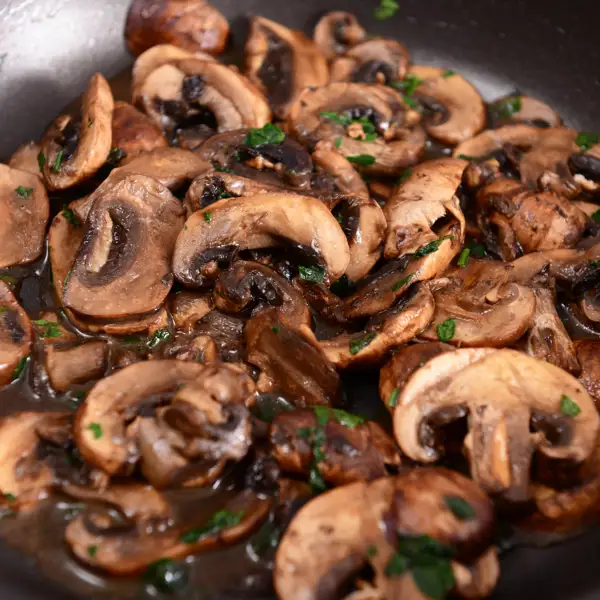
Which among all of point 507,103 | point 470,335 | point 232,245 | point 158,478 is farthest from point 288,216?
point 507,103

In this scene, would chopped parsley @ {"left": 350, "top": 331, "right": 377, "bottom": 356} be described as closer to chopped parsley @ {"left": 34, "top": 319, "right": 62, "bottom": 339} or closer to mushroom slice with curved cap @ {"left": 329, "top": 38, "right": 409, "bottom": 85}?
chopped parsley @ {"left": 34, "top": 319, "right": 62, "bottom": 339}

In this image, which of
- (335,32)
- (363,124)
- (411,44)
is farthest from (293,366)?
(411,44)

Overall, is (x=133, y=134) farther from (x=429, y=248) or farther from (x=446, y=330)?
(x=446, y=330)

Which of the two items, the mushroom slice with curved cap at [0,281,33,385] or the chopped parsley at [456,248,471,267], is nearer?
the mushroom slice with curved cap at [0,281,33,385]

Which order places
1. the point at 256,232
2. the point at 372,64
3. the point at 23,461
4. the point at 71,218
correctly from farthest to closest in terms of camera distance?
the point at 372,64 < the point at 71,218 < the point at 256,232 < the point at 23,461

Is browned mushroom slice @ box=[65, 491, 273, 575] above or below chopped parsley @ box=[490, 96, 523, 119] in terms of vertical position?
below

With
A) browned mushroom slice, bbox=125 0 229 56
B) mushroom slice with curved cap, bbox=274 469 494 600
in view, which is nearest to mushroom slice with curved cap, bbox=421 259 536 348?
mushroom slice with curved cap, bbox=274 469 494 600

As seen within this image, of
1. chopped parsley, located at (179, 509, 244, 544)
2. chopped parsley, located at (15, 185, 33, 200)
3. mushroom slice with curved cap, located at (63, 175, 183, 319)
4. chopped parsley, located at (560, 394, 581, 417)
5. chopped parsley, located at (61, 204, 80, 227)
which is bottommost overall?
chopped parsley, located at (15, 185, 33, 200)
